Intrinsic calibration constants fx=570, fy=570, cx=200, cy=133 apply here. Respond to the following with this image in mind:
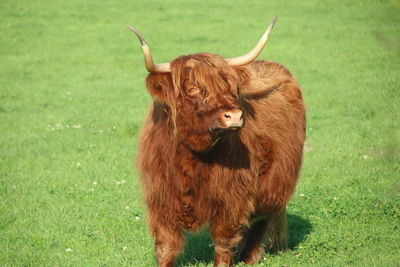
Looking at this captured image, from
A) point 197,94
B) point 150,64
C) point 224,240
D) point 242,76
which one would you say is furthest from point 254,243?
point 150,64

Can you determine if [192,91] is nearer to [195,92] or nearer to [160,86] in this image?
[195,92]

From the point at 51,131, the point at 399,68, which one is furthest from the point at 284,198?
the point at 399,68

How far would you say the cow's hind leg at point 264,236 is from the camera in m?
5.74

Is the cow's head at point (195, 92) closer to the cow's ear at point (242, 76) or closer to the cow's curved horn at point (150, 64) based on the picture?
the cow's curved horn at point (150, 64)

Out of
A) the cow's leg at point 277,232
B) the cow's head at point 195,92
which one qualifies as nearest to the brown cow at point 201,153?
the cow's head at point 195,92

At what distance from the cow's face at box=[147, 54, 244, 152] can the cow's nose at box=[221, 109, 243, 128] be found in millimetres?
117

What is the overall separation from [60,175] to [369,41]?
38.0 ft

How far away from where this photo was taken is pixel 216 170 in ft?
15.5

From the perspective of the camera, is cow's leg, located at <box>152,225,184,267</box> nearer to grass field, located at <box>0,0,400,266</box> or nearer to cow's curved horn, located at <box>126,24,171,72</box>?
grass field, located at <box>0,0,400,266</box>

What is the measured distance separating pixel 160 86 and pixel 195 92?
0.30m

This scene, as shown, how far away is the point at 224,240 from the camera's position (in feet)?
16.0

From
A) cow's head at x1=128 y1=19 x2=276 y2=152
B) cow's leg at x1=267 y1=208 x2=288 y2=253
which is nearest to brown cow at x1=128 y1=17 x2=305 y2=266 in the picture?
cow's head at x1=128 y1=19 x2=276 y2=152

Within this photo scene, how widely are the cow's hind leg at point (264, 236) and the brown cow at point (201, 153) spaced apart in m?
0.52

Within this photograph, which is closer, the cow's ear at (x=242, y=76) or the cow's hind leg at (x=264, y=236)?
the cow's ear at (x=242, y=76)
